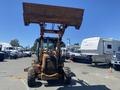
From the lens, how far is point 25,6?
13.1 m

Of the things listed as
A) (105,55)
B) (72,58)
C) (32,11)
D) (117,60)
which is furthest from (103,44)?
(32,11)

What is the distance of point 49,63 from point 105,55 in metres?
17.7

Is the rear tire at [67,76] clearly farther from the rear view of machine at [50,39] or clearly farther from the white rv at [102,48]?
the white rv at [102,48]

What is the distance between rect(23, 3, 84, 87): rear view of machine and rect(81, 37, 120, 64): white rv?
15810 millimetres

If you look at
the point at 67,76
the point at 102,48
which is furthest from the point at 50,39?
the point at 102,48

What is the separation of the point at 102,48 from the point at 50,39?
645 inches

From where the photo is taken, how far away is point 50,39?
1628 cm

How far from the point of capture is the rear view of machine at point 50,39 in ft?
44.0

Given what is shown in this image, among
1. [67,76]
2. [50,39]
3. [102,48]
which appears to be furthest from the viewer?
[102,48]

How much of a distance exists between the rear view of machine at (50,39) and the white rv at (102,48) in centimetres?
1581

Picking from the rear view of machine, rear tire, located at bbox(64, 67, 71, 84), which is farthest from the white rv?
rear tire, located at bbox(64, 67, 71, 84)

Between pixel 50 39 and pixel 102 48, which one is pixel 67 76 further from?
pixel 102 48

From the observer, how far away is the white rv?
31.4 meters

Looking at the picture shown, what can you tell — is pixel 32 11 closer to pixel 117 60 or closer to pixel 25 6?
pixel 25 6
